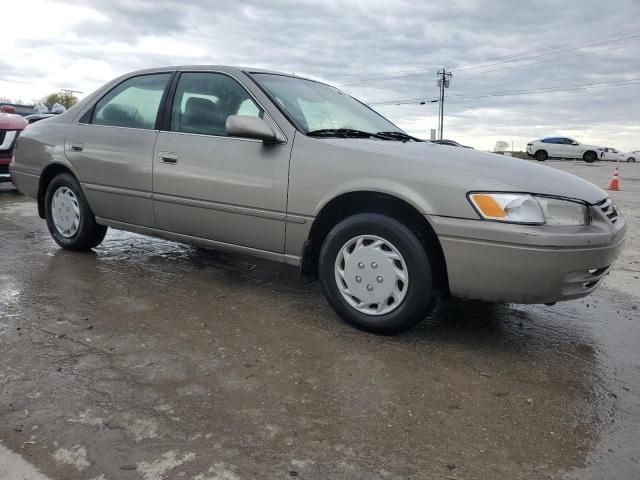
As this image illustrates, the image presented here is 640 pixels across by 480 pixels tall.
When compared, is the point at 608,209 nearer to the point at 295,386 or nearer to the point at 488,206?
the point at 488,206

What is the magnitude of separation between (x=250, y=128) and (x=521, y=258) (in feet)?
5.71

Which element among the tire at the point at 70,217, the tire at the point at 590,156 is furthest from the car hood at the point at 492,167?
the tire at the point at 590,156

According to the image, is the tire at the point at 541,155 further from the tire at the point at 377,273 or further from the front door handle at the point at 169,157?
the tire at the point at 377,273

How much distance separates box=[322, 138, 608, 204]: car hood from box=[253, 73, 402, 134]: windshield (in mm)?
342

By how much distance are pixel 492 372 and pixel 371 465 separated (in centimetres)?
109

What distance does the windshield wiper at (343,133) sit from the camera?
3492 mm

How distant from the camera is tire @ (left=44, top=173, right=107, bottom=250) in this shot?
470cm

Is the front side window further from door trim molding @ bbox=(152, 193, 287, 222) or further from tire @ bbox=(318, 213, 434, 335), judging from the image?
tire @ bbox=(318, 213, 434, 335)

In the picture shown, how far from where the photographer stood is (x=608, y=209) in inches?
125

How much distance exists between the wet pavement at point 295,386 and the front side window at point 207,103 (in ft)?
3.88

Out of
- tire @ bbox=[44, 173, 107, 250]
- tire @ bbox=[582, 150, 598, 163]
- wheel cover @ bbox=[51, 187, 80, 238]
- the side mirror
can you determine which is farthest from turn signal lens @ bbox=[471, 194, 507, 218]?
tire @ bbox=[582, 150, 598, 163]

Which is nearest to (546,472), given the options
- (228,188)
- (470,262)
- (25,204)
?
(470,262)

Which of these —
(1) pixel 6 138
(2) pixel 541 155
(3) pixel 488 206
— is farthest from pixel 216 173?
(2) pixel 541 155

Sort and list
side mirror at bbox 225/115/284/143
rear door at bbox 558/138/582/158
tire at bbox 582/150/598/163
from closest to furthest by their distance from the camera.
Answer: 1. side mirror at bbox 225/115/284/143
2. rear door at bbox 558/138/582/158
3. tire at bbox 582/150/598/163
